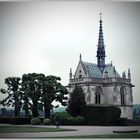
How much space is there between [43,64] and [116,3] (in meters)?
3.14

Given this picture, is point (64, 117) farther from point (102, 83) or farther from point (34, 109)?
point (102, 83)

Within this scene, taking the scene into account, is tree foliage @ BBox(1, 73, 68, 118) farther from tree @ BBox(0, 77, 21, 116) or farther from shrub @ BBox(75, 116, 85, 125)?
shrub @ BBox(75, 116, 85, 125)

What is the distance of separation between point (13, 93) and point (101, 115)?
3.11 meters

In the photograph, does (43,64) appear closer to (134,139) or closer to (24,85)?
(24,85)

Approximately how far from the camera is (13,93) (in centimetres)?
1447

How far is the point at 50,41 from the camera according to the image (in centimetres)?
1430

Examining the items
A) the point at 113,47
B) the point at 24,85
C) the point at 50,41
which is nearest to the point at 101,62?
the point at 113,47

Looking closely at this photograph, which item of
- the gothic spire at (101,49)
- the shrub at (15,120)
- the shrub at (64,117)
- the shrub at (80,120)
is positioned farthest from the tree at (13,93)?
the gothic spire at (101,49)

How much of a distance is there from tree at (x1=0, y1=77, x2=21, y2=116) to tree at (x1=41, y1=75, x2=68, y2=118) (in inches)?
33.7

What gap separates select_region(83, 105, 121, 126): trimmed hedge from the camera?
14297mm

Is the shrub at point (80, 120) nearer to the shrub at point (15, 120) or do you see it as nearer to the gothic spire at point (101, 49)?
the shrub at point (15, 120)

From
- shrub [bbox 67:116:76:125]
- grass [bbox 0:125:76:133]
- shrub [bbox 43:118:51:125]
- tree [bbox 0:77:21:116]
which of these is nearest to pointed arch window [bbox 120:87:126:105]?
shrub [bbox 67:116:76:125]

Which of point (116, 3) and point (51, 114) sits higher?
point (116, 3)

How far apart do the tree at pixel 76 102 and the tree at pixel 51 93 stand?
0.72 feet
